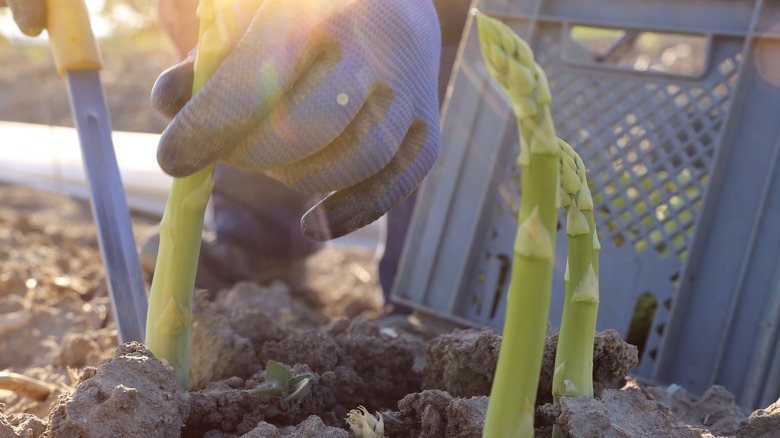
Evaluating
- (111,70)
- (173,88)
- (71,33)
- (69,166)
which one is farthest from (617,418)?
(111,70)

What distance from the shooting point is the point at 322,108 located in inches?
37.6

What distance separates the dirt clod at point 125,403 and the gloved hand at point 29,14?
2.06ft

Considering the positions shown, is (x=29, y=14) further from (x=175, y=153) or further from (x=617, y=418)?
(x=617, y=418)

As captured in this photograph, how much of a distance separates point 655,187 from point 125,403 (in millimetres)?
1135

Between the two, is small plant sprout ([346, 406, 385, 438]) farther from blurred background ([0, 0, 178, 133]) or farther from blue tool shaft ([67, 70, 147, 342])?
blurred background ([0, 0, 178, 133])

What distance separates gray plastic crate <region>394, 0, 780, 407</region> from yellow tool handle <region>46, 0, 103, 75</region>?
2.80ft

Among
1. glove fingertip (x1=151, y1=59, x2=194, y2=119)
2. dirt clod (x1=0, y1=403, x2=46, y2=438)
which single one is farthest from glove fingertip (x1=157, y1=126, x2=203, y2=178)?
dirt clod (x1=0, y1=403, x2=46, y2=438)

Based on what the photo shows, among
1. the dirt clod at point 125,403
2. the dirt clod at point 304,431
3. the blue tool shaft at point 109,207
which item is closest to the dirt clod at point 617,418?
the dirt clod at point 304,431

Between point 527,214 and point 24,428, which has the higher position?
point 527,214

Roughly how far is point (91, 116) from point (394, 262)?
1276mm

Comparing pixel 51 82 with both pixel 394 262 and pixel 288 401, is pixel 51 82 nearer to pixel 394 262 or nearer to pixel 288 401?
pixel 394 262

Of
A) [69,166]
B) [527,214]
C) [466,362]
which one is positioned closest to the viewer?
[527,214]

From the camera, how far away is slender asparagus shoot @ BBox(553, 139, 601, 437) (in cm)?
87

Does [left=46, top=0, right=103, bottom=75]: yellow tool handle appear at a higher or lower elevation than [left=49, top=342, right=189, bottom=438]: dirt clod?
higher
